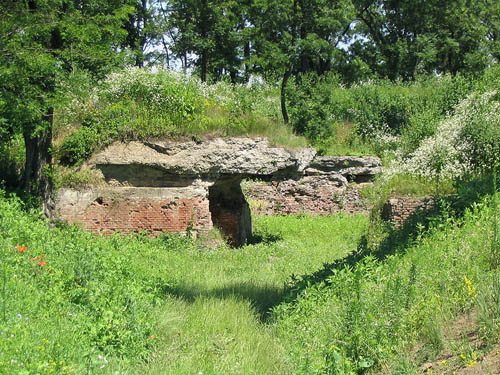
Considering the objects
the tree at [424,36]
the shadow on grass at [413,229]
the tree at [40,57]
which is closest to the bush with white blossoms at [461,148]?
the shadow on grass at [413,229]

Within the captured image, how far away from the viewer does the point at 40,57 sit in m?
10.0

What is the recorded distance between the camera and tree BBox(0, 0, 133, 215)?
10.1 meters

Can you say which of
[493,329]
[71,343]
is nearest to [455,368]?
[493,329]

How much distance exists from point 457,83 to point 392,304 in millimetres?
21678

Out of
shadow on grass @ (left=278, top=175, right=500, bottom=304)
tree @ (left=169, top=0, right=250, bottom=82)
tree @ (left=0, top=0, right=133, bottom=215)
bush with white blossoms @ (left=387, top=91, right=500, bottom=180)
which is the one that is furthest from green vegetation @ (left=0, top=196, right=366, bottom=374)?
tree @ (left=169, top=0, right=250, bottom=82)

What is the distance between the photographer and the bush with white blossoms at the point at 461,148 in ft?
42.6

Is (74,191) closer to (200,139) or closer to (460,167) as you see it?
(200,139)

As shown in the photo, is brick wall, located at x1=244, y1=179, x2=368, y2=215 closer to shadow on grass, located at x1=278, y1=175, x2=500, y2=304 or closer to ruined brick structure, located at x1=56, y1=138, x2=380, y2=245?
ruined brick structure, located at x1=56, y1=138, x2=380, y2=245

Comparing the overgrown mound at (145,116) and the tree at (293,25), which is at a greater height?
the tree at (293,25)

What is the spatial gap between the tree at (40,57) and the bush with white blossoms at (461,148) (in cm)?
828

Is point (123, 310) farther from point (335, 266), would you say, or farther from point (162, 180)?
point (162, 180)

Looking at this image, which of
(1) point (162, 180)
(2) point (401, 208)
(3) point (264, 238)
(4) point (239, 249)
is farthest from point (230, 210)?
(2) point (401, 208)

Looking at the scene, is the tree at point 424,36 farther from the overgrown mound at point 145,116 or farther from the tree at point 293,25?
the overgrown mound at point 145,116

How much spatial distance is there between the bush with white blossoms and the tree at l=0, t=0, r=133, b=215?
326 inches
